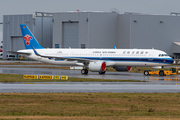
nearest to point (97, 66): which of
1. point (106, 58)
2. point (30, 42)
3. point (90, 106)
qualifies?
point (106, 58)

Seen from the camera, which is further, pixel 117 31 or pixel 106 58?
pixel 117 31

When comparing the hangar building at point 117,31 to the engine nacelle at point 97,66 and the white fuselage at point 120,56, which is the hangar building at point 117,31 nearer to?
the white fuselage at point 120,56

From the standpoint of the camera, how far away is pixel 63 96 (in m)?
21.3

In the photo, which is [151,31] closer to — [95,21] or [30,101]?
[95,21]

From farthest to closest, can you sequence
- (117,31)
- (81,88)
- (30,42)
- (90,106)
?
(117,31), (30,42), (81,88), (90,106)

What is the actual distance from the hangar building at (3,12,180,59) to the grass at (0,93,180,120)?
72.9 metres

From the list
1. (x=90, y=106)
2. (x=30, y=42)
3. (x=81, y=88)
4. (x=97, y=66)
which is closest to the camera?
(x=90, y=106)

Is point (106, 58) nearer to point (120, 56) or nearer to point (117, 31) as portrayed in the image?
point (120, 56)

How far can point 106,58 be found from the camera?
4828 centimetres

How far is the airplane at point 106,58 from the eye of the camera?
46062 millimetres

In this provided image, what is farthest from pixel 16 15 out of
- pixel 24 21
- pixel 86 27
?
pixel 86 27

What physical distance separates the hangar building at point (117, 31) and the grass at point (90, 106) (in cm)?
7291

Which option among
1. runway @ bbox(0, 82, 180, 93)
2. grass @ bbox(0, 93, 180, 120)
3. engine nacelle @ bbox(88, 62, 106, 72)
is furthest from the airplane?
grass @ bbox(0, 93, 180, 120)

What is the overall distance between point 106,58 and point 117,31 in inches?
2022
